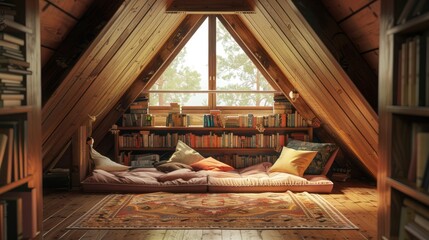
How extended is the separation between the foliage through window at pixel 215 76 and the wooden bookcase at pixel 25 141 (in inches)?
180

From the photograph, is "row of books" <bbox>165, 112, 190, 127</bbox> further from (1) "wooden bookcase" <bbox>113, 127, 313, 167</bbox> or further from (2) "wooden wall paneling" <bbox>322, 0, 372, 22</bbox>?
(2) "wooden wall paneling" <bbox>322, 0, 372, 22</bbox>

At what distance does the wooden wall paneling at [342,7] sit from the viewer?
310 cm

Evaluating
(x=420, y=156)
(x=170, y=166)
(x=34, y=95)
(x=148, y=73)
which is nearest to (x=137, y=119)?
(x=148, y=73)

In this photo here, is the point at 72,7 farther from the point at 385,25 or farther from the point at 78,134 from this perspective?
the point at 78,134

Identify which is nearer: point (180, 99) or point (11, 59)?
point (11, 59)

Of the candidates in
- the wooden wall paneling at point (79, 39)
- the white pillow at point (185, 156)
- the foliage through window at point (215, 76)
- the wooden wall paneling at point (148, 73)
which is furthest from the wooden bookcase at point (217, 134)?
the wooden wall paneling at point (79, 39)

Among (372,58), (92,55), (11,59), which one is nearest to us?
(11,59)

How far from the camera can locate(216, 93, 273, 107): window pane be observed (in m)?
7.28

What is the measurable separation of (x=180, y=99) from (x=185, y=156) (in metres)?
1.20

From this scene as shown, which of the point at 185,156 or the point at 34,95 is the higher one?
the point at 34,95

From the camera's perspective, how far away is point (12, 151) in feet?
8.00

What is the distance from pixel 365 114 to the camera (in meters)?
4.39

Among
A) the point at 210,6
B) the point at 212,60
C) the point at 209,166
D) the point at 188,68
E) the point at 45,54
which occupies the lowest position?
the point at 209,166

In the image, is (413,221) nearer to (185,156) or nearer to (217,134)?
(185,156)
